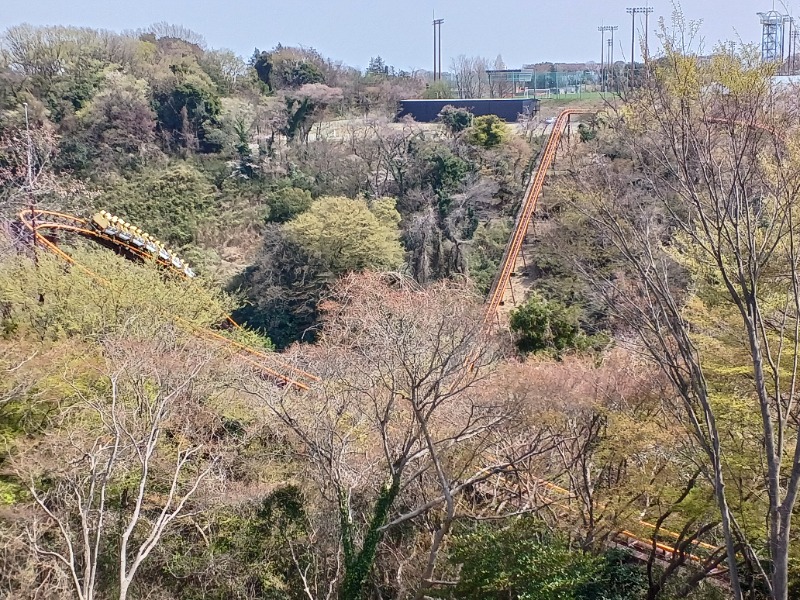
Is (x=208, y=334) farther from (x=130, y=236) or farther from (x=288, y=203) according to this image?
(x=288, y=203)

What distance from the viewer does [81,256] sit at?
41.4 feet

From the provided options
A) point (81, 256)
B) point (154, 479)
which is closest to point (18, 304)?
point (81, 256)

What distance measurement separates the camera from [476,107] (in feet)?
93.7

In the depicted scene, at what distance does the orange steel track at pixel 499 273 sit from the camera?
280 inches

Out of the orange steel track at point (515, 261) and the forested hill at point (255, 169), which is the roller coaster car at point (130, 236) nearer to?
the forested hill at point (255, 169)

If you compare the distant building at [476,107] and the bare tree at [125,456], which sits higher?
the distant building at [476,107]

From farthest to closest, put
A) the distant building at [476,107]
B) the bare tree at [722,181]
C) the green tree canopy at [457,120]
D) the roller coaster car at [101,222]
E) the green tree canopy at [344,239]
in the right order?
the distant building at [476,107] < the green tree canopy at [457,120] < the green tree canopy at [344,239] < the roller coaster car at [101,222] < the bare tree at [722,181]

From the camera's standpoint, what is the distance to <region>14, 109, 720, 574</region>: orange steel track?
712 cm

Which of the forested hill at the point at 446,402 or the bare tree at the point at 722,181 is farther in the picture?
the forested hill at the point at 446,402

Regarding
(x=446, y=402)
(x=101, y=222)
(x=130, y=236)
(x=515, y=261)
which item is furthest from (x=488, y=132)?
(x=446, y=402)

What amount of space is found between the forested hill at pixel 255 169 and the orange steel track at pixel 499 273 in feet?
2.39

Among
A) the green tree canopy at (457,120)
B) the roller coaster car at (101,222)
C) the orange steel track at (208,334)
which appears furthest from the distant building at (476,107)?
the orange steel track at (208,334)

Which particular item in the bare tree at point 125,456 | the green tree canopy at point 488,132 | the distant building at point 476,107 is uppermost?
the distant building at point 476,107

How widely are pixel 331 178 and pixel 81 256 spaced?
9.88 metres
